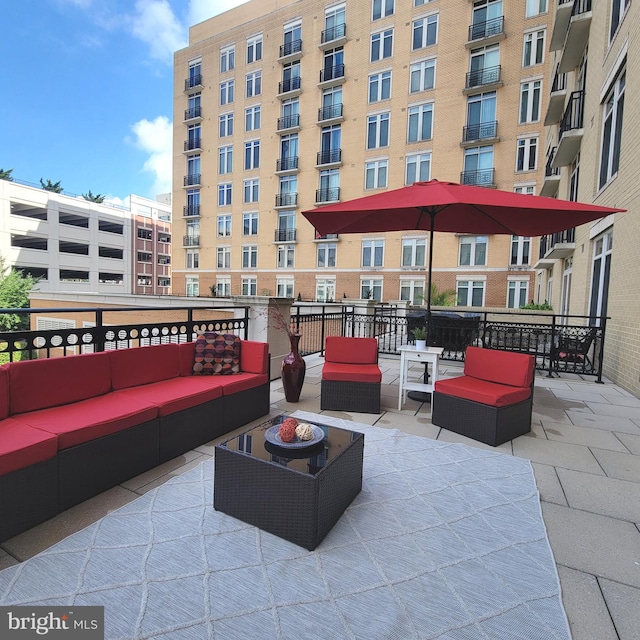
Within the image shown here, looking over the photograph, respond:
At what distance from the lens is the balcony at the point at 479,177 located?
17953 mm

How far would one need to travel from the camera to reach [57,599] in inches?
65.5

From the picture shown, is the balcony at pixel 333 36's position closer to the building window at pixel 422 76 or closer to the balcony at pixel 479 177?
the building window at pixel 422 76

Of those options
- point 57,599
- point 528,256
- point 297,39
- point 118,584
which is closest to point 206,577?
point 118,584

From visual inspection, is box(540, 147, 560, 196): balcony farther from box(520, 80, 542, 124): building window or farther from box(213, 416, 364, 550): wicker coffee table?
box(213, 416, 364, 550): wicker coffee table

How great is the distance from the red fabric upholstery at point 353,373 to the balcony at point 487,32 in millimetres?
20135

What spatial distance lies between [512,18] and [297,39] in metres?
11.9

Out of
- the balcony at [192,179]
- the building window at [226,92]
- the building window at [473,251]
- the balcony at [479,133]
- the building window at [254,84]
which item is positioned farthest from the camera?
the balcony at [192,179]

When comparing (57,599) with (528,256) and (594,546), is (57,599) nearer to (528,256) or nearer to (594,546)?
(594,546)

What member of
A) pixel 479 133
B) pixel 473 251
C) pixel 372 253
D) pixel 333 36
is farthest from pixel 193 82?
pixel 473 251

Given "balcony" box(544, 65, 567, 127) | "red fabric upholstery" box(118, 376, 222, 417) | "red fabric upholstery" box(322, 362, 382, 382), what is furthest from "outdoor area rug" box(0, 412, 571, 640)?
"balcony" box(544, 65, 567, 127)

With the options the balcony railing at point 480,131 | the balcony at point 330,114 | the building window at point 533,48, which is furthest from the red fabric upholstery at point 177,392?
the balcony at point 330,114

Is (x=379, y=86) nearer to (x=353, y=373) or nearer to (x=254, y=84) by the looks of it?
(x=254, y=84)

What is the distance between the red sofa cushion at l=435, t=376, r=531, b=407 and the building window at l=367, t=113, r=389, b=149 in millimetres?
19051

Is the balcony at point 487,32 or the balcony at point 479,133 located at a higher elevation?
the balcony at point 487,32
